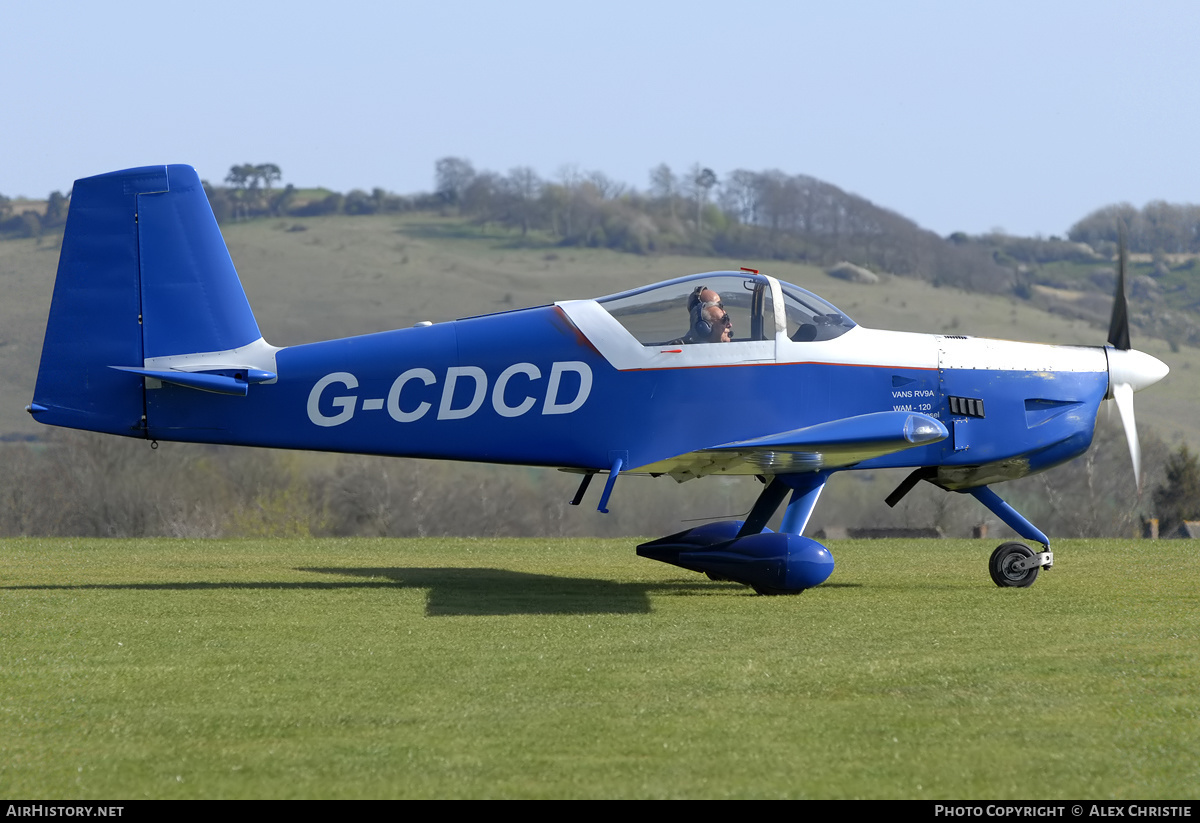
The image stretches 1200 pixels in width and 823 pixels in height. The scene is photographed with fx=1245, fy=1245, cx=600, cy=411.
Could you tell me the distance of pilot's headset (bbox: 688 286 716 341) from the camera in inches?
408

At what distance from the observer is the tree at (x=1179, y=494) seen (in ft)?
124

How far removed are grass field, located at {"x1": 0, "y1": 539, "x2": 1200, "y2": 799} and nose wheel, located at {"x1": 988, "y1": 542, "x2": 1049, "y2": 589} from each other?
0.27m

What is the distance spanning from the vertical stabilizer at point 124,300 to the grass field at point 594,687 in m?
1.64

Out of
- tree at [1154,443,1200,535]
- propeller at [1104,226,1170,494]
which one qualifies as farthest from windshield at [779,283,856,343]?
tree at [1154,443,1200,535]

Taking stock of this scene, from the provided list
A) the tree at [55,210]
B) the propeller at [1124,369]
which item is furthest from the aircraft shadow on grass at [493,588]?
the tree at [55,210]

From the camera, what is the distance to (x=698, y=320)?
34.1 ft

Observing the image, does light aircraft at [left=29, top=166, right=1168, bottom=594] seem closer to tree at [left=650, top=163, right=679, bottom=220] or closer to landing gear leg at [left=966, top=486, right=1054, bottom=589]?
landing gear leg at [left=966, top=486, right=1054, bottom=589]

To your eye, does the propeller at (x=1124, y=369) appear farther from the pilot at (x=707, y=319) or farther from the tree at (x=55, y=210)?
the tree at (x=55, y=210)

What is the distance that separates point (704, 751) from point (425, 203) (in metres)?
75.0

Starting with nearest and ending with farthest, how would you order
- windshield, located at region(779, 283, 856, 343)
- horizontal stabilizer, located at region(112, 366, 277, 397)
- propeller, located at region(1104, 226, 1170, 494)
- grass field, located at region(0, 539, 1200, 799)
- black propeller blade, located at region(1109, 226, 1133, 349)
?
grass field, located at region(0, 539, 1200, 799) → horizontal stabilizer, located at region(112, 366, 277, 397) → windshield, located at region(779, 283, 856, 343) → propeller, located at region(1104, 226, 1170, 494) → black propeller blade, located at region(1109, 226, 1133, 349)

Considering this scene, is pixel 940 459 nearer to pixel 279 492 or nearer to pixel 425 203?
pixel 279 492

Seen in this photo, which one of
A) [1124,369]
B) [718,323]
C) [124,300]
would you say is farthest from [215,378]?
[1124,369]

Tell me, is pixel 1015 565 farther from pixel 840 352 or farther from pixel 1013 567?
pixel 840 352

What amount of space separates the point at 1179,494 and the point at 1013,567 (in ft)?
105
